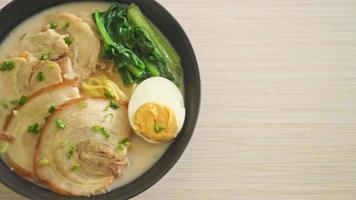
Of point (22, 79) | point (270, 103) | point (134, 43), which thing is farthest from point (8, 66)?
point (270, 103)

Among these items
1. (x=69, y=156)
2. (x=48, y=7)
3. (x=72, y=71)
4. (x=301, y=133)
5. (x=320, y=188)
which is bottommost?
(x=320, y=188)

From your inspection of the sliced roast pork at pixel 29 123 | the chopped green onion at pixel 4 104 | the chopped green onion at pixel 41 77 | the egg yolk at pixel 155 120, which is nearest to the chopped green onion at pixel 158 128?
the egg yolk at pixel 155 120

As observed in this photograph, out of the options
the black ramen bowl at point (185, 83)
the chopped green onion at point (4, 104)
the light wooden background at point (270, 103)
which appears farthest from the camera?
the light wooden background at point (270, 103)

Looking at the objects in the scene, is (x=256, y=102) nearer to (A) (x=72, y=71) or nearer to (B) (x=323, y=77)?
(B) (x=323, y=77)

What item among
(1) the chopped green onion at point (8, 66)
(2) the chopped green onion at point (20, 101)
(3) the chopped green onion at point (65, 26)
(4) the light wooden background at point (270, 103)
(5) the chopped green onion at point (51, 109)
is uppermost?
(3) the chopped green onion at point (65, 26)

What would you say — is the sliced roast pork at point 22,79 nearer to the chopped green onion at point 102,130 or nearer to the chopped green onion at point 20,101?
the chopped green onion at point 20,101

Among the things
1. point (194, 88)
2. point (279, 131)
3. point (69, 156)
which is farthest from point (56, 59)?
point (279, 131)
